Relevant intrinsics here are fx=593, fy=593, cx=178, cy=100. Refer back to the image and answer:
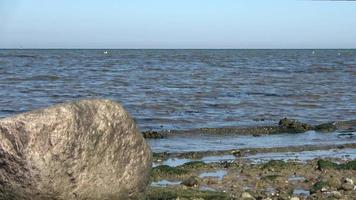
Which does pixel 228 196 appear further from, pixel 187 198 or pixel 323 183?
pixel 323 183

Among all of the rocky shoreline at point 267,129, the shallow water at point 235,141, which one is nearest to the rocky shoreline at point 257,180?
the shallow water at point 235,141

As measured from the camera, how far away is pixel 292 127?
17.6 metres

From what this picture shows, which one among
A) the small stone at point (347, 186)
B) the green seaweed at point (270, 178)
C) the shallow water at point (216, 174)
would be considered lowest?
the shallow water at point (216, 174)

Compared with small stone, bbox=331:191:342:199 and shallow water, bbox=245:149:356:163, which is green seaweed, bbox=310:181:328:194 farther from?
shallow water, bbox=245:149:356:163

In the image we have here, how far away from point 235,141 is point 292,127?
2689 mm

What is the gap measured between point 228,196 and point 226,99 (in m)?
16.3

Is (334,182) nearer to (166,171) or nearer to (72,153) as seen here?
(166,171)

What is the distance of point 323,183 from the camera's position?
9602 mm

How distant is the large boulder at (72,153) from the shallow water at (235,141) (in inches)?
266

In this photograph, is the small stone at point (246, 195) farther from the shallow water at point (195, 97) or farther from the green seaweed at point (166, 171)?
the shallow water at point (195, 97)

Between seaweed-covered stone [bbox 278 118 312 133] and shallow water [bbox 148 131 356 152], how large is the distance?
360 mm

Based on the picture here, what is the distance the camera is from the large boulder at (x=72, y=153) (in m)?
6.57

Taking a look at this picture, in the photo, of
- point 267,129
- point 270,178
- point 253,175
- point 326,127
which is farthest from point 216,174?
point 326,127

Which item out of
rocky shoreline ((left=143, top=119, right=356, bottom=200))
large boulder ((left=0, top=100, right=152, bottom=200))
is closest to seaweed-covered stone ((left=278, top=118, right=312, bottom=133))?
rocky shoreline ((left=143, top=119, right=356, bottom=200))
